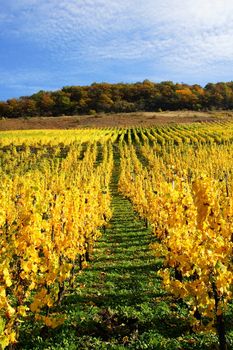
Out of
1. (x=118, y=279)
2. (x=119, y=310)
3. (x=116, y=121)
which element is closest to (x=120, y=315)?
(x=119, y=310)

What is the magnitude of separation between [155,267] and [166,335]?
6.13 m

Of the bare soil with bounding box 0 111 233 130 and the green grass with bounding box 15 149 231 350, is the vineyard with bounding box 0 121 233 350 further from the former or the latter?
the bare soil with bounding box 0 111 233 130

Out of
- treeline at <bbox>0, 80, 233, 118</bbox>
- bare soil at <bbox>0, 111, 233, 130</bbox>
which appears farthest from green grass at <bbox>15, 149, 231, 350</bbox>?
treeline at <bbox>0, 80, 233, 118</bbox>

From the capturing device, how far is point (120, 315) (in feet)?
34.5

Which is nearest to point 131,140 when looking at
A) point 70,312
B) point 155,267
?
point 155,267

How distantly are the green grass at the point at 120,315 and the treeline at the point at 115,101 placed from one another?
339ft

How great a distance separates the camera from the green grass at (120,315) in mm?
9023

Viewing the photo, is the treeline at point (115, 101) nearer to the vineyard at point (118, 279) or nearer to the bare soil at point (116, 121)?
the bare soil at point (116, 121)

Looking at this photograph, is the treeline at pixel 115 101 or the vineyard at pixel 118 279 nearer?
the vineyard at pixel 118 279

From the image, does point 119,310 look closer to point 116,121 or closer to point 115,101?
point 116,121

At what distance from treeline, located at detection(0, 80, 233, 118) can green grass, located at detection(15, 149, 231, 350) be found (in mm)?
103409

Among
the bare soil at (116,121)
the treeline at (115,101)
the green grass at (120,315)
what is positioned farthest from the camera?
the treeline at (115,101)

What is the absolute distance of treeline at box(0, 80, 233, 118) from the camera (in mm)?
119688

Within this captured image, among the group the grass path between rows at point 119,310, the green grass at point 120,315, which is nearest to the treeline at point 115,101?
the grass path between rows at point 119,310
